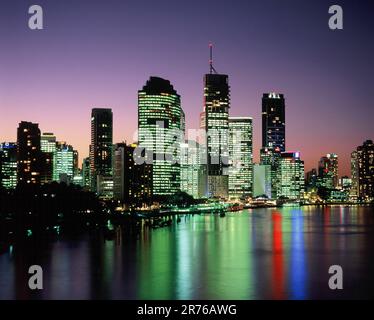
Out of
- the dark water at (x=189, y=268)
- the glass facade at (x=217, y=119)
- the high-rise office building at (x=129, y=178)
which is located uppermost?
the glass facade at (x=217, y=119)

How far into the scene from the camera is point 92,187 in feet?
500

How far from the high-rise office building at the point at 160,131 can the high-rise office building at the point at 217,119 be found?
1461 inches

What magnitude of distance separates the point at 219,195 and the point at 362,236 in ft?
396

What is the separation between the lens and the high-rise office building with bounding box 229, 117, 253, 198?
612 feet

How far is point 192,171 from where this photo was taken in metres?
165

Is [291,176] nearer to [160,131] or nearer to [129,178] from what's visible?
[160,131]

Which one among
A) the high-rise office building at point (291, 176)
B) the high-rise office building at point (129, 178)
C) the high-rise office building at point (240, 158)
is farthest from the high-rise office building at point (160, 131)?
the high-rise office building at point (291, 176)

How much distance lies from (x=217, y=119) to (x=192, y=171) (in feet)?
109

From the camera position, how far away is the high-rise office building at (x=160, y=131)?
139000 mm

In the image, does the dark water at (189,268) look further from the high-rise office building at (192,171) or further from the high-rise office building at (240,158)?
the high-rise office building at (240,158)

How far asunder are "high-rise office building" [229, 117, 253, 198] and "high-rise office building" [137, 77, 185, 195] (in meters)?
41.6
